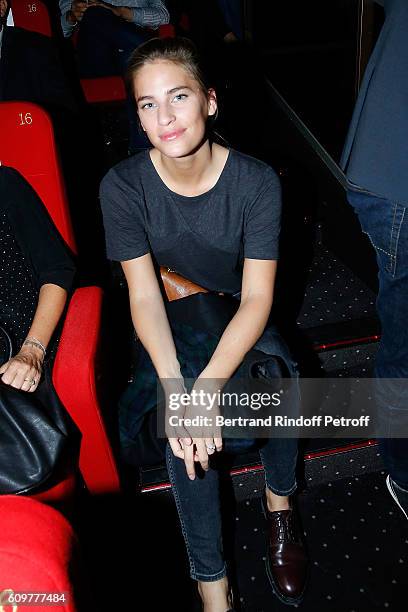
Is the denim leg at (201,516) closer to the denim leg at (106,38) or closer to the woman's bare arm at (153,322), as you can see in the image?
the woman's bare arm at (153,322)

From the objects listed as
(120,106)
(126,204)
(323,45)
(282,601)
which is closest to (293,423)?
(282,601)

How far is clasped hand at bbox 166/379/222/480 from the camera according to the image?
3.93 feet

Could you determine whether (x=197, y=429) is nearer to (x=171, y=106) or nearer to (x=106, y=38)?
(x=171, y=106)

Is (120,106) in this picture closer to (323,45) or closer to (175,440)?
(323,45)

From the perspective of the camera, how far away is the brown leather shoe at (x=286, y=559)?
4.54 feet

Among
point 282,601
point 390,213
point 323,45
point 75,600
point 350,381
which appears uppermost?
point 323,45

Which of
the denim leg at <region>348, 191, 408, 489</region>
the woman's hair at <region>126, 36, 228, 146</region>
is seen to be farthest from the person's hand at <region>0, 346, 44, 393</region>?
the denim leg at <region>348, 191, 408, 489</region>

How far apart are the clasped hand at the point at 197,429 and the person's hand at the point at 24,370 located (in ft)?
1.03

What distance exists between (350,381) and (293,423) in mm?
515

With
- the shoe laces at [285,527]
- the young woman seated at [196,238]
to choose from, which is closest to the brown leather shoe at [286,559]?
the shoe laces at [285,527]

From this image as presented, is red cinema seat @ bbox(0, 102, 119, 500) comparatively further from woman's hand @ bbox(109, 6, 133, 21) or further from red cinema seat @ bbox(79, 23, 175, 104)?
red cinema seat @ bbox(79, 23, 175, 104)

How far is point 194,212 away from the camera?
127cm

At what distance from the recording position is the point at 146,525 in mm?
1557

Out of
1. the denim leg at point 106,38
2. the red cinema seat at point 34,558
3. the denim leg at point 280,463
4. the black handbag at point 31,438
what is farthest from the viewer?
the denim leg at point 106,38
